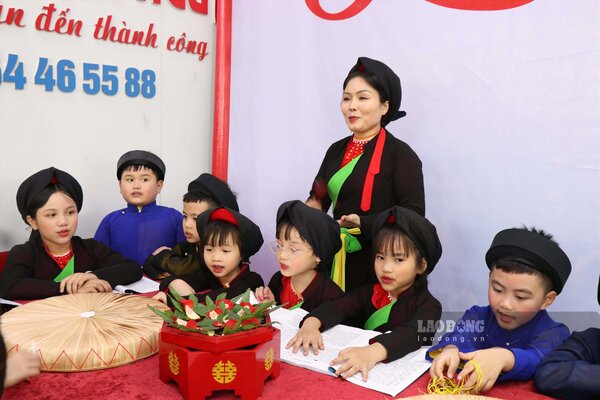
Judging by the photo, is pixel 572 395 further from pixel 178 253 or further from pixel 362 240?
pixel 178 253

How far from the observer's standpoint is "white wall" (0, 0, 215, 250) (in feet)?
8.73

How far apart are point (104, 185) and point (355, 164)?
58.4 inches

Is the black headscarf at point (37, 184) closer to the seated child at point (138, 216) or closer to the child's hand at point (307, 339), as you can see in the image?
the seated child at point (138, 216)

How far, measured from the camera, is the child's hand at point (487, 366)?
1.27 meters

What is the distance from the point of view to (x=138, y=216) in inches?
101

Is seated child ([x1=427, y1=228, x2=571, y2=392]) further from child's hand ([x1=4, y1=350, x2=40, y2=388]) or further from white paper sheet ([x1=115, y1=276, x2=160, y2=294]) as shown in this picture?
white paper sheet ([x1=115, y1=276, x2=160, y2=294])

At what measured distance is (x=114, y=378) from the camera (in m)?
1.34

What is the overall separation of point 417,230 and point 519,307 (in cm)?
36

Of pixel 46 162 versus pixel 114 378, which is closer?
pixel 114 378

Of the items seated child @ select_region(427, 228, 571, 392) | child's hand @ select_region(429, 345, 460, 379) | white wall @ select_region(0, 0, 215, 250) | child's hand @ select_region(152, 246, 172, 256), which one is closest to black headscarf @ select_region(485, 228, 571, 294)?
seated child @ select_region(427, 228, 571, 392)

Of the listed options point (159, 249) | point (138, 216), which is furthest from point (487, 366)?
point (138, 216)

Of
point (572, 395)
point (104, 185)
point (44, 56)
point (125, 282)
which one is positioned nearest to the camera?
point (572, 395)

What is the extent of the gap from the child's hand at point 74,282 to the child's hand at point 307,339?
840 millimetres

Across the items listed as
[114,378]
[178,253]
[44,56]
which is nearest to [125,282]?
[178,253]
